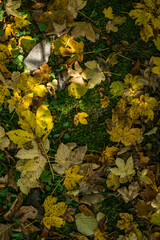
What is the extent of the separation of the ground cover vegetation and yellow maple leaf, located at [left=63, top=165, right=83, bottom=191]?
1cm

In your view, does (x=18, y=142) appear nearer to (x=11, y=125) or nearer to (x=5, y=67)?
(x=11, y=125)

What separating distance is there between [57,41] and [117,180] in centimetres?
187

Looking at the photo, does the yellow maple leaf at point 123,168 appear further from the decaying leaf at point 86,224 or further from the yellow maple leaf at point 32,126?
the yellow maple leaf at point 32,126

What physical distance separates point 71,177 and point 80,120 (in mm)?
709

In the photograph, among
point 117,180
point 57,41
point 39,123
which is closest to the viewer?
point 39,123

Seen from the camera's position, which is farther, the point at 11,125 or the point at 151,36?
the point at 151,36

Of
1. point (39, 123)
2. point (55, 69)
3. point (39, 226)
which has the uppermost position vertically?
point (55, 69)

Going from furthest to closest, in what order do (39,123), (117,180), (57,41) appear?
1. (117,180)
2. (57,41)
3. (39,123)

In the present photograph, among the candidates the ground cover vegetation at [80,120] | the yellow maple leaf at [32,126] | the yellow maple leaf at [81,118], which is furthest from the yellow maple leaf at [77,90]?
the yellow maple leaf at [32,126]

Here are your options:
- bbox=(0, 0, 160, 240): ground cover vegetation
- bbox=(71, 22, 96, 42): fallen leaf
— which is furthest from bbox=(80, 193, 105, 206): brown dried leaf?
bbox=(71, 22, 96, 42): fallen leaf

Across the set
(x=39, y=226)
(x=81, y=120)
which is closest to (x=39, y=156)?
(x=81, y=120)

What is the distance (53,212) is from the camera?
7.73 feet

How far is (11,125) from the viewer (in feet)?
7.54

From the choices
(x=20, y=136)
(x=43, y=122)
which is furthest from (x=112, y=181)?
(x=20, y=136)
